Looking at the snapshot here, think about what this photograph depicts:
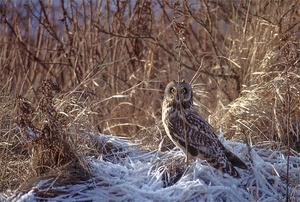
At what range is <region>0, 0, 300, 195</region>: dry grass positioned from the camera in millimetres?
5426

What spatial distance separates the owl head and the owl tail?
0.55 metres

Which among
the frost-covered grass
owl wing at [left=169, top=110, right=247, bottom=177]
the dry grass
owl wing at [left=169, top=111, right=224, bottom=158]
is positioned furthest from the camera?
the dry grass

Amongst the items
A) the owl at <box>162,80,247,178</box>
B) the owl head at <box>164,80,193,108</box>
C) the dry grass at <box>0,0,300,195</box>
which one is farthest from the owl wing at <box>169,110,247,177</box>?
the dry grass at <box>0,0,300,195</box>

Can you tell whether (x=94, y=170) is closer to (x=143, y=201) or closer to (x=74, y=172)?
(x=74, y=172)

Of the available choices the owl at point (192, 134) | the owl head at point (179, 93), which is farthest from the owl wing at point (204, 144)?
the owl head at point (179, 93)

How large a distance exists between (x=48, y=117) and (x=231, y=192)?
1449mm

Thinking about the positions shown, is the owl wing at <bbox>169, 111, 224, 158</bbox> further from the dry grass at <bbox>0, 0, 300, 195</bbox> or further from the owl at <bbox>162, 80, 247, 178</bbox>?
the dry grass at <bbox>0, 0, 300, 195</bbox>

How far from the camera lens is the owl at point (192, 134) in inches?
202

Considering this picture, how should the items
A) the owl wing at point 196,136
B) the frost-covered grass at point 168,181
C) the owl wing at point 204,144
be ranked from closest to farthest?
1. the frost-covered grass at point 168,181
2. the owl wing at point 204,144
3. the owl wing at point 196,136

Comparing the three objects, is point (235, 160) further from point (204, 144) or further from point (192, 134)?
point (192, 134)

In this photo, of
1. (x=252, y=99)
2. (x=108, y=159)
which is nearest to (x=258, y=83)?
(x=252, y=99)

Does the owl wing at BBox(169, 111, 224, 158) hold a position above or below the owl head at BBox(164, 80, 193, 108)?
below

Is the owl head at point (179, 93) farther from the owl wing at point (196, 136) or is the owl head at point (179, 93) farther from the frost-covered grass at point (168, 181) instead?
the frost-covered grass at point (168, 181)

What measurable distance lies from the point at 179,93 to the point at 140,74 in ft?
8.71
